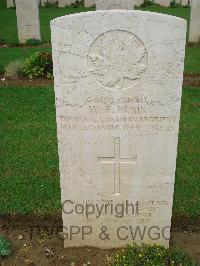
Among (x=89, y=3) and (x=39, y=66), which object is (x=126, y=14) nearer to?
(x=39, y=66)

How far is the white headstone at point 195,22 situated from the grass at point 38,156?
6335mm

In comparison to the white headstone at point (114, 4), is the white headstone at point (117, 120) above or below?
below

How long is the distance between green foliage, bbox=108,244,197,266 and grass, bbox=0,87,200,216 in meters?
0.85

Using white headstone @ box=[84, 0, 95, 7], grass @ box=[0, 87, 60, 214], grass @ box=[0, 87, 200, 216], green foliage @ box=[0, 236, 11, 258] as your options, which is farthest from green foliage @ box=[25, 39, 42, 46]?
white headstone @ box=[84, 0, 95, 7]

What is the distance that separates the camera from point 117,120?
11.5 feet

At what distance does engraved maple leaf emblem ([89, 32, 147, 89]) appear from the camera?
3.22 metres

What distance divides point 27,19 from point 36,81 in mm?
5919

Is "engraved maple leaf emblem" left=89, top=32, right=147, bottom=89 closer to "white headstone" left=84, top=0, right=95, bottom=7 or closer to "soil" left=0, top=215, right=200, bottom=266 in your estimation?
"soil" left=0, top=215, right=200, bottom=266

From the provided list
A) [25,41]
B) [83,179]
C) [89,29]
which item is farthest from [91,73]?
[25,41]

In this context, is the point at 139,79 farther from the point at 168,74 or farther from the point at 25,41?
the point at 25,41

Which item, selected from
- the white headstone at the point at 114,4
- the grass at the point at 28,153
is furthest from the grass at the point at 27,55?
the grass at the point at 28,153

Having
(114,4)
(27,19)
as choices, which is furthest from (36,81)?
(27,19)

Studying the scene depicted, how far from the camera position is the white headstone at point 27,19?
49.0 feet

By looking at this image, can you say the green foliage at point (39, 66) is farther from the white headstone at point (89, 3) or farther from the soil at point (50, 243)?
the white headstone at point (89, 3)
